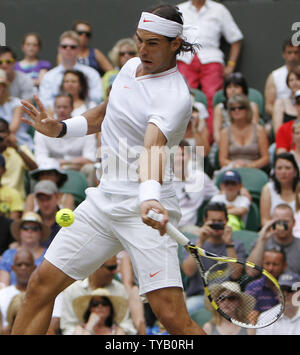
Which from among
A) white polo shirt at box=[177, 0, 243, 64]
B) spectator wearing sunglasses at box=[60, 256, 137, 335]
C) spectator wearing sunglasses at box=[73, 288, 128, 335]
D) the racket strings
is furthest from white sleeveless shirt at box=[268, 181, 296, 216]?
the racket strings

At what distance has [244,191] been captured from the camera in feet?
26.0

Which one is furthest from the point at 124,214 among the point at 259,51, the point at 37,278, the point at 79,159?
the point at 259,51

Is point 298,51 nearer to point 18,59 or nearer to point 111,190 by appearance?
point 18,59

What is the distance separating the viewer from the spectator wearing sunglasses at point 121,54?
9109 millimetres

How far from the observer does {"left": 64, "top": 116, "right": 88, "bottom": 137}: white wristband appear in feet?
16.0

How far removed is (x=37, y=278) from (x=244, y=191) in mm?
3615

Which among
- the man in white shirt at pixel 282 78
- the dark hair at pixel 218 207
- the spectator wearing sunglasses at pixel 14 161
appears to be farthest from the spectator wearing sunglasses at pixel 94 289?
the man in white shirt at pixel 282 78

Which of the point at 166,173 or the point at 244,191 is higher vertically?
the point at 166,173

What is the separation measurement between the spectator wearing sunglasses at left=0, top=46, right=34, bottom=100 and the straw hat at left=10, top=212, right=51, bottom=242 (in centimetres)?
215

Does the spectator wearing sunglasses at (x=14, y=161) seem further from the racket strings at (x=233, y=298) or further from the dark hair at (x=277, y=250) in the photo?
the racket strings at (x=233, y=298)

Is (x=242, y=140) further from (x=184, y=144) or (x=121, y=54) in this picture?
(x=121, y=54)

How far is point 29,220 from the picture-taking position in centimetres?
755

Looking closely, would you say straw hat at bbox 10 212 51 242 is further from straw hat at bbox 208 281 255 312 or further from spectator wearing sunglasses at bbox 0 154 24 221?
straw hat at bbox 208 281 255 312

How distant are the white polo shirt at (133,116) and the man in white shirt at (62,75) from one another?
4.60 meters
